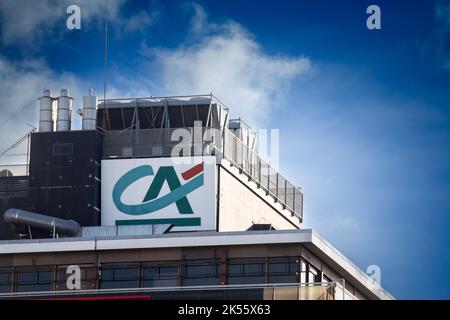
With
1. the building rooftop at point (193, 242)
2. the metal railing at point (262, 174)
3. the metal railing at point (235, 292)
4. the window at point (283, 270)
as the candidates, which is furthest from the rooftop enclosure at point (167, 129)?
the metal railing at point (235, 292)

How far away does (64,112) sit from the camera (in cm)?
12362

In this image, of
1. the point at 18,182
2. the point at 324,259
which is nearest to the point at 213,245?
the point at 324,259

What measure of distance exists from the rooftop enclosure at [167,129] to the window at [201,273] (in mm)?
18447

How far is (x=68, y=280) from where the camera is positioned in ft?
345

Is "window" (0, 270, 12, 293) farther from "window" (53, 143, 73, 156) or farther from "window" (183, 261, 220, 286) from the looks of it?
"window" (53, 143, 73, 156)

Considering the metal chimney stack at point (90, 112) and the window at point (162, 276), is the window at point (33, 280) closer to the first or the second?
the window at point (162, 276)

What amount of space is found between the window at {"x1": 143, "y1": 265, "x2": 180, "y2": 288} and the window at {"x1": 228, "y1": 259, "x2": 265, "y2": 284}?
11.0 feet

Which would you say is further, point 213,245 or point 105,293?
point 213,245

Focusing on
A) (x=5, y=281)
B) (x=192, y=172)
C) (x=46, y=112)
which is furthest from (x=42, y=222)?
(x=5, y=281)
